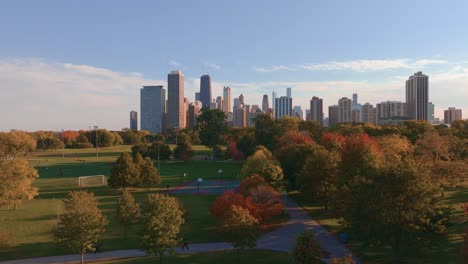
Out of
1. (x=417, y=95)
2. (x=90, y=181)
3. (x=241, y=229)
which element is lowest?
(x=90, y=181)

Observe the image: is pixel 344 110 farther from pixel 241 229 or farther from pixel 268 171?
pixel 241 229

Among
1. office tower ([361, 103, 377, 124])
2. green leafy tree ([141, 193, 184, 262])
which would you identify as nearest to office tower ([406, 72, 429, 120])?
office tower ([361, 103, 377, 124])

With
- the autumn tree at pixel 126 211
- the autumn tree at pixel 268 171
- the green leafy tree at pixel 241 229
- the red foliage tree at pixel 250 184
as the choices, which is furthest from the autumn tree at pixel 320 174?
the autumn tree at pixel 126 211

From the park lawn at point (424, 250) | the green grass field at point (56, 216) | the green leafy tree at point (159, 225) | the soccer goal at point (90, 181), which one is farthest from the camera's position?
the soccer goal at point (90, 181)

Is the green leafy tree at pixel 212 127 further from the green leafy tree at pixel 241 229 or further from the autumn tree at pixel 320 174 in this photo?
the green leafy tree at pixel 241 229

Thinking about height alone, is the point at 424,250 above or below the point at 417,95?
below

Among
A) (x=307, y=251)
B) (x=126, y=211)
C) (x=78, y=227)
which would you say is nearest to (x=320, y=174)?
(x=307, y=251)

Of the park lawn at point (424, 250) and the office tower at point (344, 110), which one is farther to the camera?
the office tower at point (344, 110)
